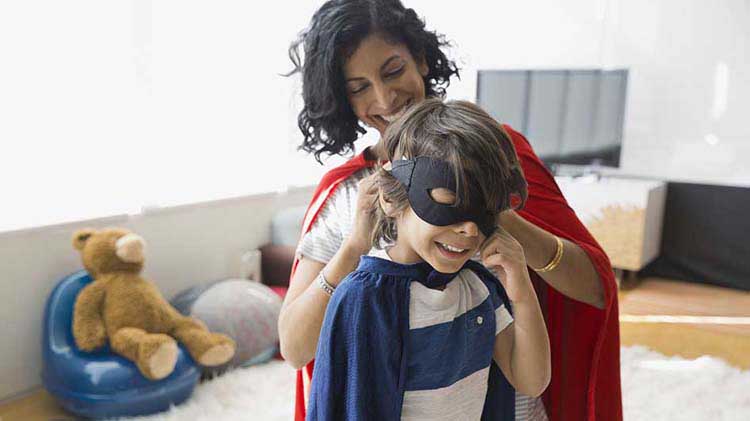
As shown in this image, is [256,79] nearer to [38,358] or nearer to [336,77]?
[38,358]

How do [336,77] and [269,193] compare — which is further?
[269,193]

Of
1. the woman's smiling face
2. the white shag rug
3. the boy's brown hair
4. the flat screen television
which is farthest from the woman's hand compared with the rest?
the flat screen television

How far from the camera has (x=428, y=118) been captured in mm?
870

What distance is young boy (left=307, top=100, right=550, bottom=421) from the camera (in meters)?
0.82

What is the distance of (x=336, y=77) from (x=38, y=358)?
229 centimetres

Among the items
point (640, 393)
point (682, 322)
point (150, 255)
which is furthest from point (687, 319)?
point (150, 255)

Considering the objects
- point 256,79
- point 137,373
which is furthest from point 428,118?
point 256,79

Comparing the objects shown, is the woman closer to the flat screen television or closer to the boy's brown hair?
the boy's brown hair

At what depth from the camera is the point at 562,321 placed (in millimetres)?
1188

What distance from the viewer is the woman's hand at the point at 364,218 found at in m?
0.89

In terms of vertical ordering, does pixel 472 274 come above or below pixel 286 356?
above

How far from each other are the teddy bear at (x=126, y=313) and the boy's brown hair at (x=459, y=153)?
6.04 feet

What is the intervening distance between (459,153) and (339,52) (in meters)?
0.42

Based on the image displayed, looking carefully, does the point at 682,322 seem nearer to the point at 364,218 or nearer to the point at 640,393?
the point at 640,393
